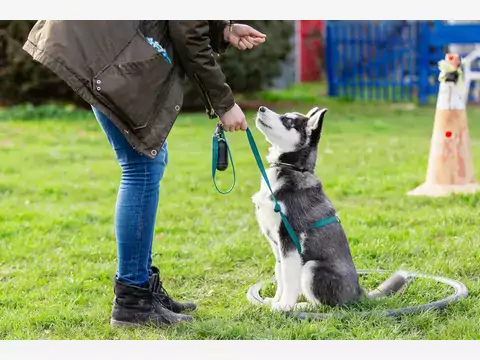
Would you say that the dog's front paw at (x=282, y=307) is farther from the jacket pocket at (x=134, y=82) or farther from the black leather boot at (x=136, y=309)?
the jacket pocket at (x=134, y=82)

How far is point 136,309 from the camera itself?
356 centimetres

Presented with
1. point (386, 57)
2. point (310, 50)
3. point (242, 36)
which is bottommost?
point (310, 50)

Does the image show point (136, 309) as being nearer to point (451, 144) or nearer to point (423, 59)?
point (451, 144)

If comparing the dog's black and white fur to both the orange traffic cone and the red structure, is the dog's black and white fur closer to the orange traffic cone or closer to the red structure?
the orange traffic cone

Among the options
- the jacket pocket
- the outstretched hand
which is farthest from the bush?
the jacket pocket

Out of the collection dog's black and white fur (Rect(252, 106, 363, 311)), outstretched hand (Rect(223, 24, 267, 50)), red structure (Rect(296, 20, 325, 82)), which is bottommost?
red structure (Rect(296, 20, 325, 82))

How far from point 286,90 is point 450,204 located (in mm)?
11746

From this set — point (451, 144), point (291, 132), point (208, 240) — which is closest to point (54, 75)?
point (451, 144)

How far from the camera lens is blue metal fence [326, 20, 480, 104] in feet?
49.0

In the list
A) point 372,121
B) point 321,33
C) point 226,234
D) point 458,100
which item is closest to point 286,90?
point 321,33

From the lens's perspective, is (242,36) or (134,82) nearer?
(134,82)

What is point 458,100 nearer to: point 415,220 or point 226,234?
point 415,220

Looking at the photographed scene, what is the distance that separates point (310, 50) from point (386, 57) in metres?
4.74

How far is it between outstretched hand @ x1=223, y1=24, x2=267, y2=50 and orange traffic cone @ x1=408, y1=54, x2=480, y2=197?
3.04 metres
